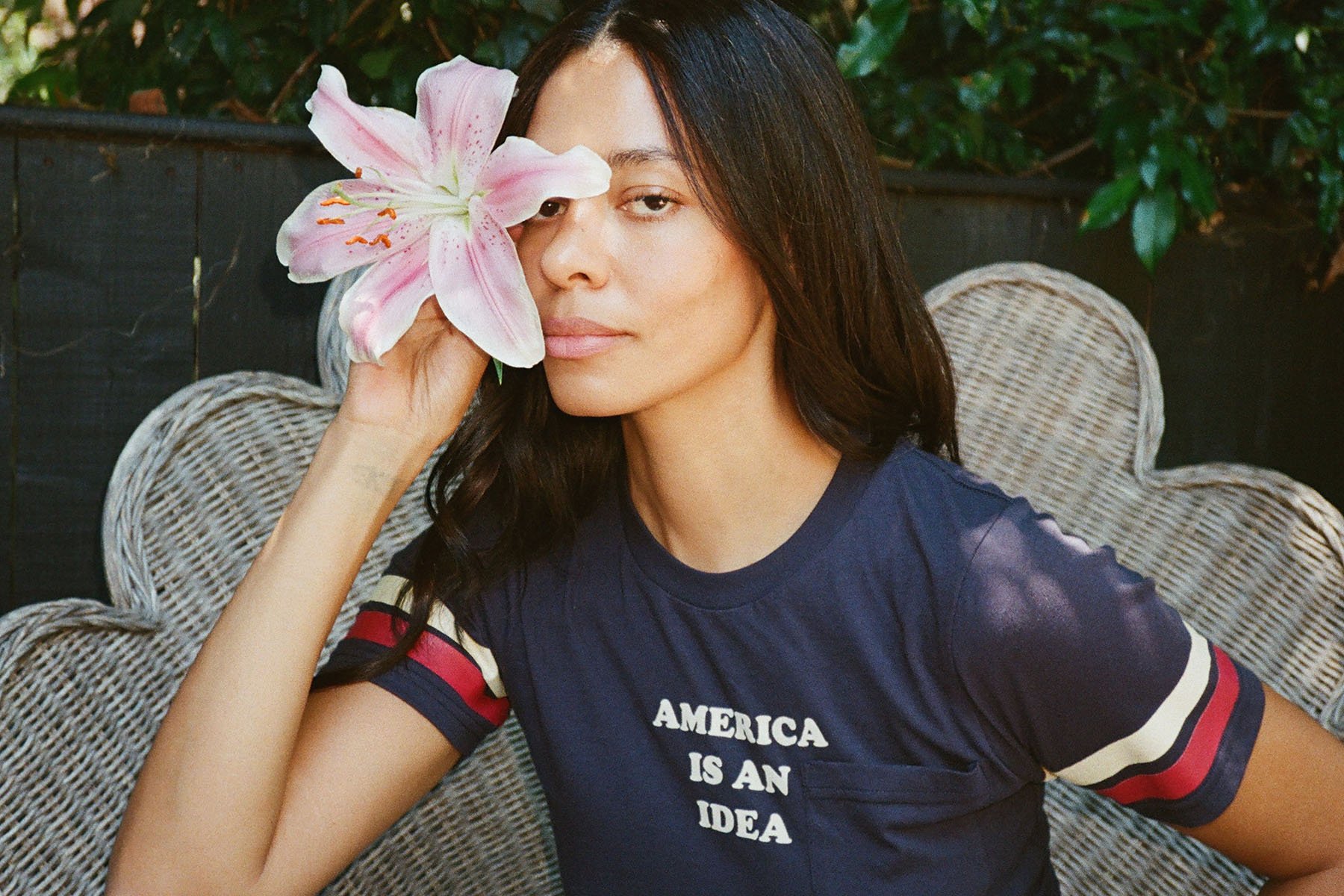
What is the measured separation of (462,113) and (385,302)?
0.19 metres

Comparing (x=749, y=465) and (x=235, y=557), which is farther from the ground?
(x=749, y=465)

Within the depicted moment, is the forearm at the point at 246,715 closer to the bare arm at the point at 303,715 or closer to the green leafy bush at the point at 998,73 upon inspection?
the bare arm at the point at 303,715

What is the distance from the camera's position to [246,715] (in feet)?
4.08

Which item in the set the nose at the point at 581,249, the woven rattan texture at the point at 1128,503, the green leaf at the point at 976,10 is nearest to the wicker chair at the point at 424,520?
the woven rattan texture at the point at 1128,503

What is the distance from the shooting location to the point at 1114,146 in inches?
91.1

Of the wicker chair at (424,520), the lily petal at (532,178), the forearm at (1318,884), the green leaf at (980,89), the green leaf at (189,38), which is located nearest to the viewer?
the lily petal at (532,178)

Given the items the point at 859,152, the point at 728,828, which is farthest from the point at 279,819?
the point at 859,152

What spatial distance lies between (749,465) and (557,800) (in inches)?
17.0

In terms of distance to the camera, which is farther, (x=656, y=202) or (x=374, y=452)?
(x=374, y=452)

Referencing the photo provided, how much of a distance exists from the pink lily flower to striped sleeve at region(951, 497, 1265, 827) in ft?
1.61

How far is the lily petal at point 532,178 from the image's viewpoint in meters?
1.13

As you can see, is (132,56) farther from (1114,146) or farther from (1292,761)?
(1292,761)

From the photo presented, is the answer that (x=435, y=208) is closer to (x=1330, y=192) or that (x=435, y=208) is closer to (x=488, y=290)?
(x=488, y=290)

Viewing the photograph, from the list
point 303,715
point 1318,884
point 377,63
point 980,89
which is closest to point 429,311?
point 303,715
